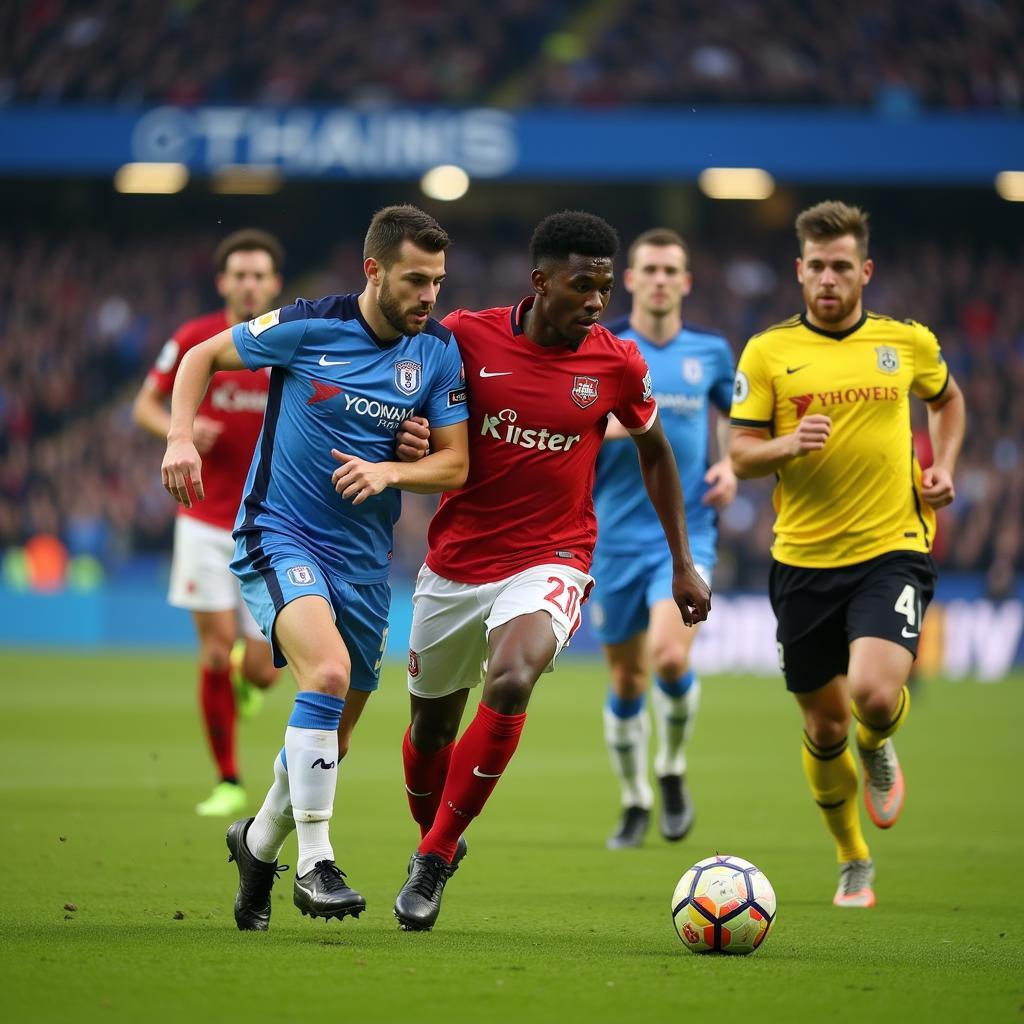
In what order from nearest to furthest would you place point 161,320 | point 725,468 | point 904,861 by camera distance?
point 904,861, point 725,468, point 161,320

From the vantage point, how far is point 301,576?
5652mm

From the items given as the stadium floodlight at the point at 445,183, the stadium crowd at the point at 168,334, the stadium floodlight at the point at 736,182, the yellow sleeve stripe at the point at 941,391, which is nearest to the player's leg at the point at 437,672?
the yellow sleeve stripe at the point at 941,391

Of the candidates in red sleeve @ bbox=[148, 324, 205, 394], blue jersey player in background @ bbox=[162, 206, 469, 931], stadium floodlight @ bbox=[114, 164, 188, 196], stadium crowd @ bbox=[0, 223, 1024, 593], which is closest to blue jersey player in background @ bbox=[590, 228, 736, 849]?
red sleeve @ bbox=[148, 324, 205, 394]

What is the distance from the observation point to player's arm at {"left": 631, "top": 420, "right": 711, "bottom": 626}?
6.31 m

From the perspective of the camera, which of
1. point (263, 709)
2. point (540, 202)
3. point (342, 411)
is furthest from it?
point (540, 202)

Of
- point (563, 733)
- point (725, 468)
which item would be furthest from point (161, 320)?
point (725, 468)

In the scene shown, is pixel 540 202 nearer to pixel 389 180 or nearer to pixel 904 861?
pixel 389 180

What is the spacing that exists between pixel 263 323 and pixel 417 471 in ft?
2.47

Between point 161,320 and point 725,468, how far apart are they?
22.6m

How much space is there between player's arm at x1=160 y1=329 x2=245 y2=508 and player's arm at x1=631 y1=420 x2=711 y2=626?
156 cm

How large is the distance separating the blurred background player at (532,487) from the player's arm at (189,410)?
0.89 meters

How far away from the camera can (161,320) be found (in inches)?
1176

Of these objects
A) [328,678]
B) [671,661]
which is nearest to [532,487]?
[328,678]

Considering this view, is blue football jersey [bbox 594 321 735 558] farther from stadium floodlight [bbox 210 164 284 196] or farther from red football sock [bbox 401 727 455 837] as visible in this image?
stadium floodlight [bbox 210 164 284 196]
